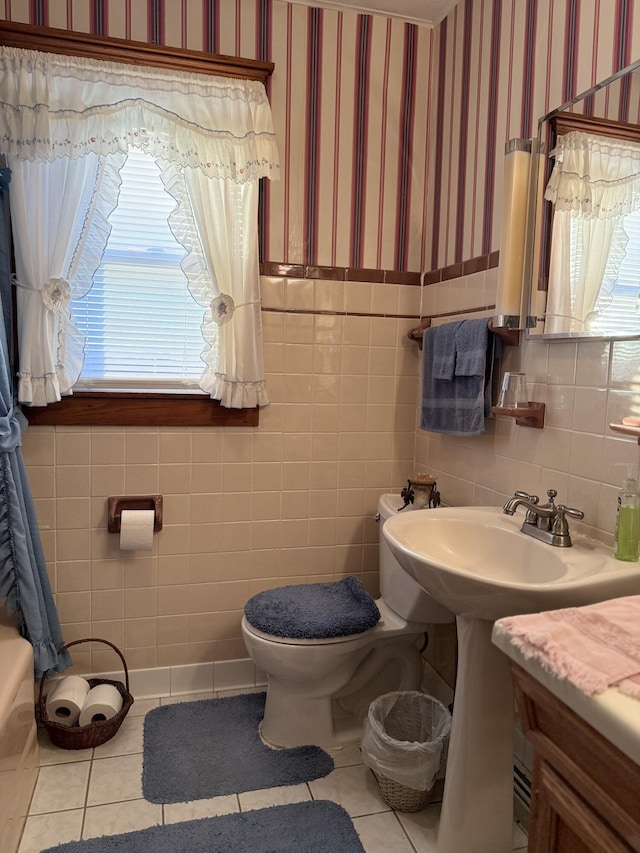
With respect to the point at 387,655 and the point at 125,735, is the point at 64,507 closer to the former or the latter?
the point at 125,735

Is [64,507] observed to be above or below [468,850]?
above

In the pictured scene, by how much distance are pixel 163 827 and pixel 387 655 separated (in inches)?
33.6

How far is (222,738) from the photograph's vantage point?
6.86 feet

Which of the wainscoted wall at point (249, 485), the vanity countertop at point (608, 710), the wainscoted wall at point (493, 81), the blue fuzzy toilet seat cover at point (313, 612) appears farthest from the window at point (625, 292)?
the blue fuzzy toilet seat cover at point (313, 612)

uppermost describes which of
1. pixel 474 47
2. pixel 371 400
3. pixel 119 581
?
pixel 474 47

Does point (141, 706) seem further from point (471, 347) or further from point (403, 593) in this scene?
point (471, 347)

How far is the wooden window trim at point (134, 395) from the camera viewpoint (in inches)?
79.0

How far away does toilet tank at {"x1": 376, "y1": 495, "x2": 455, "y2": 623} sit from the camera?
199 centimetres

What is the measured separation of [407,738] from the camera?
200cm

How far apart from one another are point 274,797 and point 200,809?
216mm

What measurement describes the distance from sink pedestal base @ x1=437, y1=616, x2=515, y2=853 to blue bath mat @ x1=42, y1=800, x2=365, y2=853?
303 mm

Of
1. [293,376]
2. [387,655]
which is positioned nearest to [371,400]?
[293,376]

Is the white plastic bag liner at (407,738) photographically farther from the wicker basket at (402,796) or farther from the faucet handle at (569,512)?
the faucet handle at (569,512)

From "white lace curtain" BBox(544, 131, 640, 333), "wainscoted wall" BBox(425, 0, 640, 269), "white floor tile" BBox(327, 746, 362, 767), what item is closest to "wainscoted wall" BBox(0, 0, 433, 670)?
"wainscoted wall" BBox(425, 0, 640, 269)
